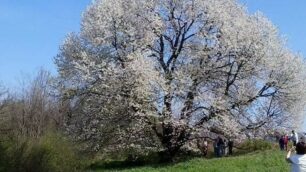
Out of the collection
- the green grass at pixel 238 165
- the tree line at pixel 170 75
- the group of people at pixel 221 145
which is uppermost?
the tree line at pixel 170 75

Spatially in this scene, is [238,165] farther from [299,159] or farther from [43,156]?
[299,159]

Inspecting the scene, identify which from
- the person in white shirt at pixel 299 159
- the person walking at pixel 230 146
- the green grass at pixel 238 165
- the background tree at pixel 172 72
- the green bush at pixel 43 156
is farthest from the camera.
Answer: the person walking at pixel 230 146

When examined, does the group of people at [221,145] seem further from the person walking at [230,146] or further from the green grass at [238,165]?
the green grass at [238,165]

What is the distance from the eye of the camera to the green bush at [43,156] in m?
26.6

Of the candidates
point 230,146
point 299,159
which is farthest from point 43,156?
point 299,159

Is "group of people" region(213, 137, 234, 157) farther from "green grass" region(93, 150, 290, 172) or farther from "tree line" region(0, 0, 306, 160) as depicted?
"green grass" region(93, 150, 290, 172)

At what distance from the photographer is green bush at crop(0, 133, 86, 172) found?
26.6 meters

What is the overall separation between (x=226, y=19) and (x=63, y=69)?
1050 cm

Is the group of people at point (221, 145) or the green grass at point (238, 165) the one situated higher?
the group of people at point (221, 145)

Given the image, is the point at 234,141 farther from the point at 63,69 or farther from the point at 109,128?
the point at 63,69

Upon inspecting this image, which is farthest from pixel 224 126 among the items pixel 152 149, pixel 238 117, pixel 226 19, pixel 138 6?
pixel 138 6

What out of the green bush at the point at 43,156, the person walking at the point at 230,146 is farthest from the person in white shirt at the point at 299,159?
the person walking at the point at 230,146

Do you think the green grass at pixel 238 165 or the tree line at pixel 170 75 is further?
the tree line at pixel 170 75

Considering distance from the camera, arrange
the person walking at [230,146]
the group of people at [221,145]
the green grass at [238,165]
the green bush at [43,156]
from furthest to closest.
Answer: the person walking at [230,146] < the group of people at [221,145] < the green bush at [43,156] < the green grass at [238,165]
